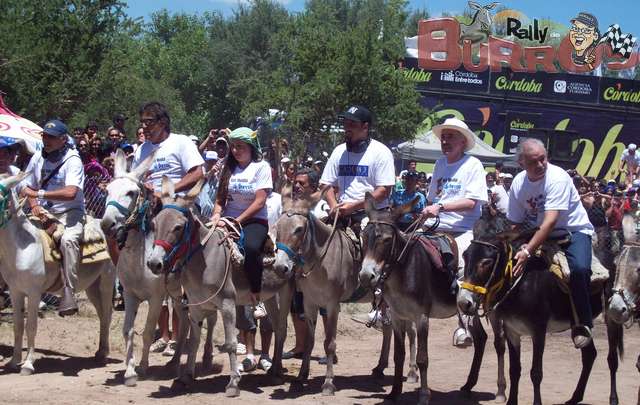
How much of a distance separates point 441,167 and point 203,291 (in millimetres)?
2977

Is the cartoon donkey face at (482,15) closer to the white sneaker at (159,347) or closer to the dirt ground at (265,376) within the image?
the dirt ground at (265,376)

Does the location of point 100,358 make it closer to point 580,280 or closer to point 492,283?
point 492,283

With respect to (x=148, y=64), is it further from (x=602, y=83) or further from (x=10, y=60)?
(x=10, y=60)

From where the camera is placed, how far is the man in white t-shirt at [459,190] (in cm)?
948

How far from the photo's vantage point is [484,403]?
376 inches

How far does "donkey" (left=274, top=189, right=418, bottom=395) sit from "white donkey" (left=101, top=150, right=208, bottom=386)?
139 cm

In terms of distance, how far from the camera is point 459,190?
9516 millimetres

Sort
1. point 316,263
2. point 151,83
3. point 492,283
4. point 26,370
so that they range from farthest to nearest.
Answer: point 151,83 → point 26,370 → point 316,263 → point 492,283

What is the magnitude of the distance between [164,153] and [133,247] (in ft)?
3.86

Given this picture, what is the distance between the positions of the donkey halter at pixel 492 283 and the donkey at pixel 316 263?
139 centimetres

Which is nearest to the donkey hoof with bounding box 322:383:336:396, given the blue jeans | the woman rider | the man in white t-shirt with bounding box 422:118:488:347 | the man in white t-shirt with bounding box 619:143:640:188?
the woman rider

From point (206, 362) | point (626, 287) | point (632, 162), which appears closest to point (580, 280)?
point (626, 287)

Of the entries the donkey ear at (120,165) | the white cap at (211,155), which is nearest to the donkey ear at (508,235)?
the donkey ear at (120,165)

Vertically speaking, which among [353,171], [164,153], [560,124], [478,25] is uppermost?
[478,25]
